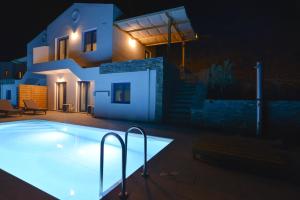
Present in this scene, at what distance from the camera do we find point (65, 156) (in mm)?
5809

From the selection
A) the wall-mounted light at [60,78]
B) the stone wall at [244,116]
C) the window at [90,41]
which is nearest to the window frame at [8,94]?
the wall-mounted light at [60,78]

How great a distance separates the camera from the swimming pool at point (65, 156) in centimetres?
401

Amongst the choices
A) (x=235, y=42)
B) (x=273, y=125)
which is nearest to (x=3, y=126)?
(x=273, y=125)

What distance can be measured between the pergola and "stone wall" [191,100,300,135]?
5.39 metres

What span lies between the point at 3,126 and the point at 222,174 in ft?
32.6

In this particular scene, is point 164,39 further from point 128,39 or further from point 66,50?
point 66,50

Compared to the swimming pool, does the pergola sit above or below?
above

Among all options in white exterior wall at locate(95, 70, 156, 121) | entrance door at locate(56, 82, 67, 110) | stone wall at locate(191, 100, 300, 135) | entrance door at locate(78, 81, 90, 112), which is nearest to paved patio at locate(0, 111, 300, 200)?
stone wall at locate(191, 100, 300, 135)

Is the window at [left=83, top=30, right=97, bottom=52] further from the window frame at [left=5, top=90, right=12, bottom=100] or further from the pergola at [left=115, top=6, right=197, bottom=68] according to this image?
the window frame at [left=5, top=90, right=12, bottom=100]

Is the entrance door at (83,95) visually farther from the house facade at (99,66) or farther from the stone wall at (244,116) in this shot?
the stone wall at (244,116)

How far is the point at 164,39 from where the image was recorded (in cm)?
1558

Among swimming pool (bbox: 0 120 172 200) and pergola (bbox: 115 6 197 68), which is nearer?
swimming pool (bbox: 0 120 172 200)

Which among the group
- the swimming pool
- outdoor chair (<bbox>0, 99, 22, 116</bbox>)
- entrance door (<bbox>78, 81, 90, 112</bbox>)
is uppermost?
entrance door (<bbox>78, 81, 90, 112</bbox>)

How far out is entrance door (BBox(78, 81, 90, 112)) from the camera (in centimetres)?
1479
